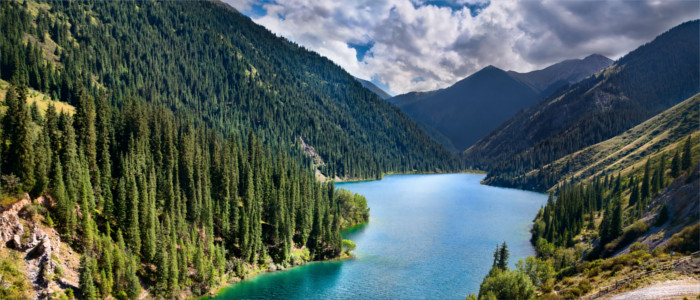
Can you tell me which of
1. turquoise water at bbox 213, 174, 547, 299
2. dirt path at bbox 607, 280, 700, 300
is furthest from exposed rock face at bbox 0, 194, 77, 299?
dirt path at bbox 607, 280, 700, 300

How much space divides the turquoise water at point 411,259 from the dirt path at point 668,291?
31405 mm

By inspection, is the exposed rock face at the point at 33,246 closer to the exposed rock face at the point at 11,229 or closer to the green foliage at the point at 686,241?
the exposed rock face at the point at 11,229

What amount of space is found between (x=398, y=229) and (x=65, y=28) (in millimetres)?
200380

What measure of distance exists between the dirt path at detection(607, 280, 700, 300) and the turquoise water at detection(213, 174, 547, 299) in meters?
31.4

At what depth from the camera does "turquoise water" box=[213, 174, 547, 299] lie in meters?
69.1

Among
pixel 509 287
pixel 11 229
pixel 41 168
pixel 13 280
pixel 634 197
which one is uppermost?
pixel 41 168

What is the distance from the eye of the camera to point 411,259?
87375mm

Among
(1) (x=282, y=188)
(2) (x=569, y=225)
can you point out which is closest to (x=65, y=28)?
(1) (x=282, y=188)

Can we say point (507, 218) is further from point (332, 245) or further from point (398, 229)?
point (332, 245)

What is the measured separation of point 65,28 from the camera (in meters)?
193

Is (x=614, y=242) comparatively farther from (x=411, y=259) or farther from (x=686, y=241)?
(x=411, y=259)

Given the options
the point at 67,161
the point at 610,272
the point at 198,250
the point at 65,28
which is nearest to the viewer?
the point at 610,272

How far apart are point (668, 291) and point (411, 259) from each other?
54.9 metres

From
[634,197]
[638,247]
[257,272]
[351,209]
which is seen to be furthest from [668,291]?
[351,209]
